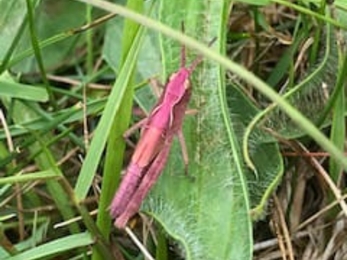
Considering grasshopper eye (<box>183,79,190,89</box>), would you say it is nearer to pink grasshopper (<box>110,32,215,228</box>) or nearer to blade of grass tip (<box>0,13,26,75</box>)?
pink grasshopper (<box>110,32,215,228</box>)

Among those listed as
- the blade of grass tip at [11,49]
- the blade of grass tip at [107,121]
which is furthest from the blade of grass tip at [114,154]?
the blade of grass tip at [11,49]

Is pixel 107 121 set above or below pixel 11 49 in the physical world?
below

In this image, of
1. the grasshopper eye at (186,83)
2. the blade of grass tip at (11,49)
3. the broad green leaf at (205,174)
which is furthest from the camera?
the blade of grass tip at (11,49)

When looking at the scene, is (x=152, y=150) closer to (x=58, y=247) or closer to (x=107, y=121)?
(x=107, y=121)

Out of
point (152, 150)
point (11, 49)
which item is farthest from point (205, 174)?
point (11, 49)

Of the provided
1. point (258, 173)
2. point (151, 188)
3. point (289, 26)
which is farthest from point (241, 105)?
point (289, 26)

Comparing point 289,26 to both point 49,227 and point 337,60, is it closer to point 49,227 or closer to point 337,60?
point 337,60

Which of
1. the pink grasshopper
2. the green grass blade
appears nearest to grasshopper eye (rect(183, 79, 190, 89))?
the pink grasshopper

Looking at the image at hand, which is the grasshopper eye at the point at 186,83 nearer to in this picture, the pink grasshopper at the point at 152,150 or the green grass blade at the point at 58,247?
the pink grasshopper at the point at 152,150
